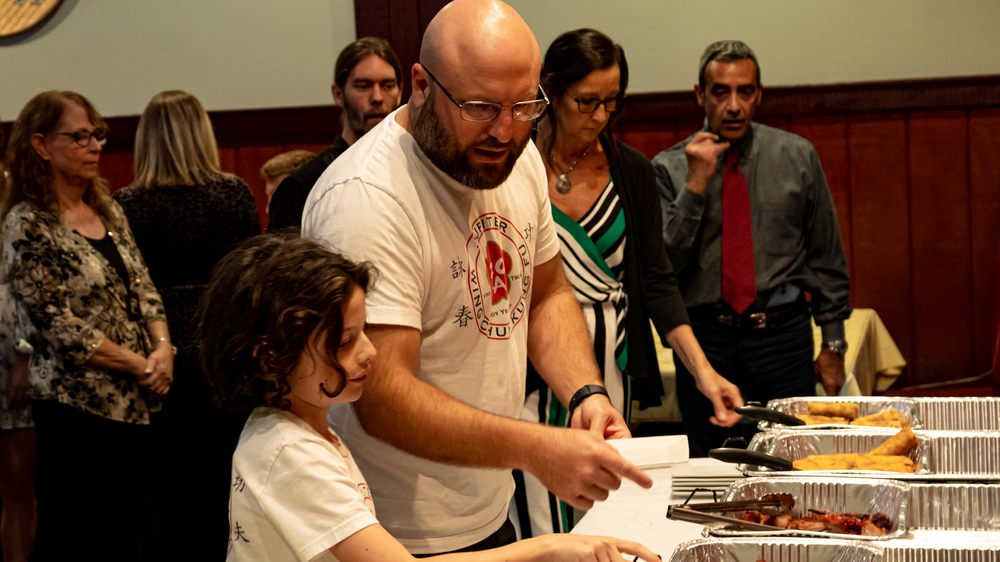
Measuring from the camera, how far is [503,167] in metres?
1.36

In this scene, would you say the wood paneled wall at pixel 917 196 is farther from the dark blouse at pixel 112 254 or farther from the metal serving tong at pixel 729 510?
the metal serving tong at pixel 729 510

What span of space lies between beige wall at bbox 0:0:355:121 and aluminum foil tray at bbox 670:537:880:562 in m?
3.69

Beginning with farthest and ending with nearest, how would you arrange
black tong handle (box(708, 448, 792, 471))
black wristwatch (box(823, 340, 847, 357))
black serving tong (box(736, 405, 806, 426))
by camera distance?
black wristwatch (box(823, 340, 847, 357)), black serving tong (box(736, 405, 806, 426)), black tong handle (box(708, 448, 792, 471))

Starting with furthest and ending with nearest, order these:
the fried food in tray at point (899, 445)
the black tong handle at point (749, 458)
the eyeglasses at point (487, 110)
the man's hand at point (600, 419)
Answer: the fried food in tray at point (899, 445) → the black tong handle at point (749, 458) → the man's hand at point (600, 419) → the eyeglasses at point (487, 110)

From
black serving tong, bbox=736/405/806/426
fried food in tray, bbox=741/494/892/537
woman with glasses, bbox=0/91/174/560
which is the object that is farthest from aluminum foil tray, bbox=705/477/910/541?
woman with glasses, bbox=0/91/174/560

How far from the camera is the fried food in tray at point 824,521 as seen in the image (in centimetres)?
138

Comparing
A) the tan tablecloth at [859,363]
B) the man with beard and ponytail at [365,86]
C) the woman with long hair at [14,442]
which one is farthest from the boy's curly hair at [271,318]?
the tan tablecloth at [859,363]

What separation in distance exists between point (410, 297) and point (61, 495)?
1.82 meters

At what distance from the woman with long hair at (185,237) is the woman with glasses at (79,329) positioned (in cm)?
11

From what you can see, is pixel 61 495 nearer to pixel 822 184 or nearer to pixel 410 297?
pixel 410 297

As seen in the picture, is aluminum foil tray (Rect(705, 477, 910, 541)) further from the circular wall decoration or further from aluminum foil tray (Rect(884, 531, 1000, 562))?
the circular wall decoration

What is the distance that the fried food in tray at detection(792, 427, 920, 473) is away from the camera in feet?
5.27

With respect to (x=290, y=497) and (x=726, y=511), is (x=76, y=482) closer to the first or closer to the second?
(x=290, y=497)

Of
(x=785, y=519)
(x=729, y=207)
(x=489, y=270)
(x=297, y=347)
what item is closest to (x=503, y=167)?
(x=489, y=270)
